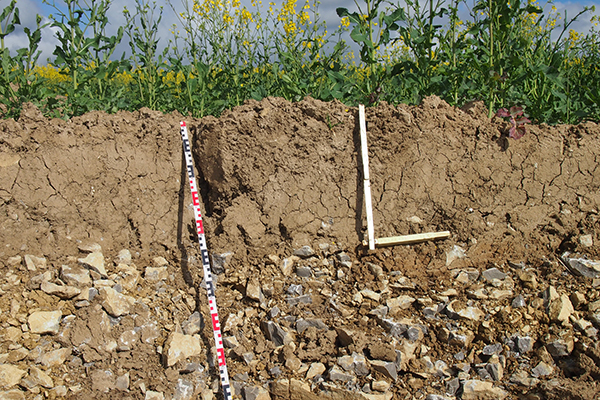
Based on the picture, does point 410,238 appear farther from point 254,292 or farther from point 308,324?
point 254,292

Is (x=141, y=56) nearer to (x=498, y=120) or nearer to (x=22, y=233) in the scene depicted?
(x=22, y=233)

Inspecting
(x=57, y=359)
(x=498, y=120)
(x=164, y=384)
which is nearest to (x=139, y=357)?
(x=164, y=384)

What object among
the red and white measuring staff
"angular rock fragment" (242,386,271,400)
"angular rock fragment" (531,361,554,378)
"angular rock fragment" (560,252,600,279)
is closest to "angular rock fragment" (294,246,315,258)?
the red and white measuring staff

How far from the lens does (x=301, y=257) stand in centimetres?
409

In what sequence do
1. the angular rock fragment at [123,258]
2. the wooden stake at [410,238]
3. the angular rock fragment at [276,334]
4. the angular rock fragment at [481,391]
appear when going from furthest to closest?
the wooden stake at [410,238] → the angular rock fragment at [123,258] → the angular rock fragment at [276,334] → the angular rock fragment at [481,391]

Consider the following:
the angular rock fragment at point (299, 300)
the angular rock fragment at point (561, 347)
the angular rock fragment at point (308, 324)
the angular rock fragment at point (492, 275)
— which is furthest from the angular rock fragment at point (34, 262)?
the angular rock fragment at point (561, 347)

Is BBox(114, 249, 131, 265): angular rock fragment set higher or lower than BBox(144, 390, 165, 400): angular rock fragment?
higher

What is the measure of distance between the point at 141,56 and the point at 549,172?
4494mm

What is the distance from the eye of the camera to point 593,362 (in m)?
3.15

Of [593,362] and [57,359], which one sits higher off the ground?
[57,359]

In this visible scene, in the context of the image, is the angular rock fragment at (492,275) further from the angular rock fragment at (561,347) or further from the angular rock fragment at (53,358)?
the angular rock fragment at (53,358)

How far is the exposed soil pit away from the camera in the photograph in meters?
3.28

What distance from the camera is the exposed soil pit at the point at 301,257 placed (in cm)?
328

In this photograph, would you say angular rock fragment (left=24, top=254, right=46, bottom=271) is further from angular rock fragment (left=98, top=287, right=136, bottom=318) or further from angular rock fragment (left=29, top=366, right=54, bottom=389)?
angular rock fragment (left=29, top=366, right=54, bottom=389)
